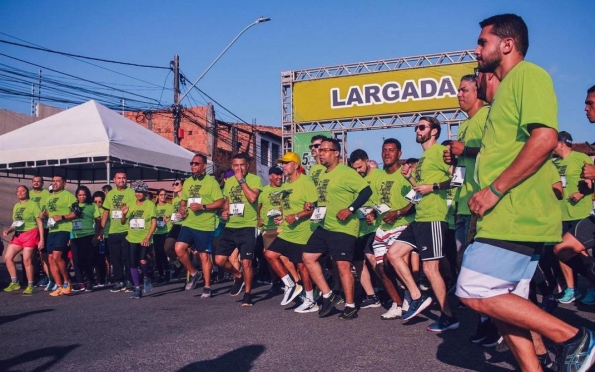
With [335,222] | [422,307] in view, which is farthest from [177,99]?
[422,307]

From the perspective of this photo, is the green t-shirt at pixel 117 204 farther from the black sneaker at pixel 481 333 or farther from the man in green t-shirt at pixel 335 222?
the black sneaker at pixel 481 333

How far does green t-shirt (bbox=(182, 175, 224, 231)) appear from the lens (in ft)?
31.8

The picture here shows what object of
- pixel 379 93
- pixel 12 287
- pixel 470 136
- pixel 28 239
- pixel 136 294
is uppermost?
pixel 379 93

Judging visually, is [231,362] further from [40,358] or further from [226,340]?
[40,358]

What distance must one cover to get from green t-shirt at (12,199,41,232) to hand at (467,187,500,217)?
378 inches

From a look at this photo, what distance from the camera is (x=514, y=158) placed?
3.11 metres

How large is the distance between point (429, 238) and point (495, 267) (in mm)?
3094

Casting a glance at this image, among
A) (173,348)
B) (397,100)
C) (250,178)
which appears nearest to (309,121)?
(397,100)

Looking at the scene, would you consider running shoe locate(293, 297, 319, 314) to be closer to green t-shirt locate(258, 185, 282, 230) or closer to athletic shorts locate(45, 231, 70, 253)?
green t-shirt locate(258, 185, 282, 230)

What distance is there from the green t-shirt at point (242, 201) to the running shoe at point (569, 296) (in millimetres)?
4514

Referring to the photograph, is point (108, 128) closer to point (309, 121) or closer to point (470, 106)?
point (470, 106)

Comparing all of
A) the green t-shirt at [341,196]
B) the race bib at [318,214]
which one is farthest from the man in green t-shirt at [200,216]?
the green t-shirt at [341,196]

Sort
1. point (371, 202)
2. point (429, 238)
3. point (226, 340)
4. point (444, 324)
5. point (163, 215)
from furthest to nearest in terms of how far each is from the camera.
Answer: point (163, 215), point (371, 202), point (429, 238), point (444, 324), point (226, 340)

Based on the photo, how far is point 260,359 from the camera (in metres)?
A: 4.75
